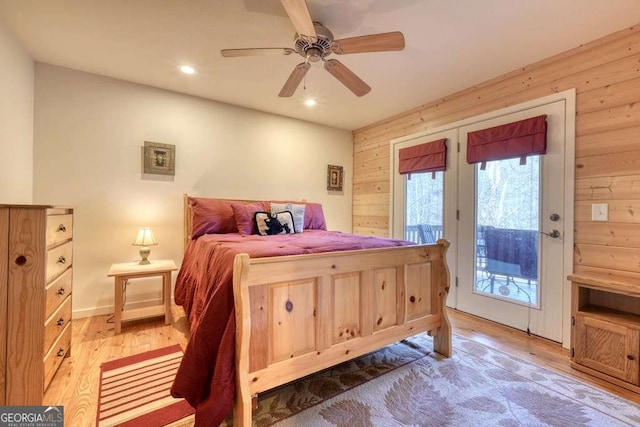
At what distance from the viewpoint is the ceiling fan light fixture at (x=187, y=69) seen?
262 centimetres

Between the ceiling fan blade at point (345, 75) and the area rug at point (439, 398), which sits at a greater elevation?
the ceiling fan blade at point (345, 75)

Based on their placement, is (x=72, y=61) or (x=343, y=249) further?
(x=72, y=61)

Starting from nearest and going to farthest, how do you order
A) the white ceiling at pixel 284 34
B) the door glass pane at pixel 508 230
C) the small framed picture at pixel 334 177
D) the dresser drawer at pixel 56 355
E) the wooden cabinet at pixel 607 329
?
the dresser drawer at pixel 56 355, the wooden cabinet at pixel 607 329, the white ceiling at pixel 284 34, the door glass pane at pixel 508 230, the small framed picture at pixel 334 177

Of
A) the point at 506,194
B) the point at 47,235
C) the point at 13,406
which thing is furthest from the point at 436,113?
the point at 13,406

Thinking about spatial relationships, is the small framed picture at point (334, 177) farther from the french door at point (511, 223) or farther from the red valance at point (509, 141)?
the red valance at point (509, 141)

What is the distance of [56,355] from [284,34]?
2681mm

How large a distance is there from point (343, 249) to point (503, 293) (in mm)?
2002

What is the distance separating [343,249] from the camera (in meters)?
1.79

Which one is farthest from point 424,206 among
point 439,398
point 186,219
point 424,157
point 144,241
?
point 144,241

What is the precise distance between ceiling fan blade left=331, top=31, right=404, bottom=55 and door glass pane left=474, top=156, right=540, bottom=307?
1.78 metres

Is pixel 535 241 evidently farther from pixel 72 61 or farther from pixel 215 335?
pixel 72 61

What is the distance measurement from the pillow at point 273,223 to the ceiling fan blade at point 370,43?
1636mm

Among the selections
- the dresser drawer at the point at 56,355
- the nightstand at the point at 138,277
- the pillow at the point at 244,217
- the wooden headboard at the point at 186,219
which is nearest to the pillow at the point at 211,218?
the pillow at the point at 244,217

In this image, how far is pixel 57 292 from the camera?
1.76 metres
